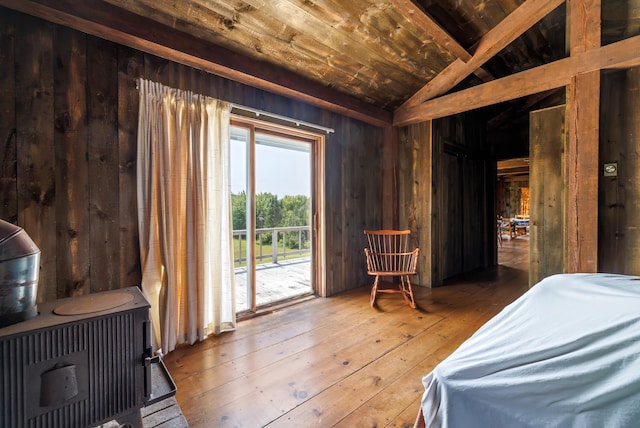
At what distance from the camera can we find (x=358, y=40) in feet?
8.00

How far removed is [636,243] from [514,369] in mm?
2662

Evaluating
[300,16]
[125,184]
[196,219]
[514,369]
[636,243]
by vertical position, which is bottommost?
[514,369]

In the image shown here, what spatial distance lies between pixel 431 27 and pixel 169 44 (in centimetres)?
214

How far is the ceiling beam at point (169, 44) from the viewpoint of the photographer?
1.56 metres

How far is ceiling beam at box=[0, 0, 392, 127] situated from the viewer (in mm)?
1564

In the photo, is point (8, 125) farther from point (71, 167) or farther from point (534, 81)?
point (534, 81)

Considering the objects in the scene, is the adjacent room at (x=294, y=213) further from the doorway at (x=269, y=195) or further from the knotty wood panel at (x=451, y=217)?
the knotty wood panel at (x=451, y=217)

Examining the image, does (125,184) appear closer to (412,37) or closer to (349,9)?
(349,9)

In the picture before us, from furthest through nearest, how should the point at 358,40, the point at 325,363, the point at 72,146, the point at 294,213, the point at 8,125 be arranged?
1. the point at 294,213
2. the point at 358,40
3. the point at 325,363
4. the point at 72,146
5. the point at 8,125

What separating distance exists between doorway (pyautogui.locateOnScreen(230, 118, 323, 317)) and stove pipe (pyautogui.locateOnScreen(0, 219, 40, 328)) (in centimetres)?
162

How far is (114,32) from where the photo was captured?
171 centimetres

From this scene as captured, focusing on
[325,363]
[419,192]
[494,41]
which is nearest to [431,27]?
[494,41]

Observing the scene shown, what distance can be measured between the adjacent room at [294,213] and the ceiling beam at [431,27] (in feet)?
0.07

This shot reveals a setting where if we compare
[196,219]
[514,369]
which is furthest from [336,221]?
[514,369]
